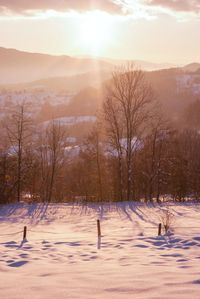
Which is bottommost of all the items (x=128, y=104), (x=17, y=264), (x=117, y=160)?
(x=17, y=264)

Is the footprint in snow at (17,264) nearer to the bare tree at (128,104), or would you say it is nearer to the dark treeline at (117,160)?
the dark treeline at (117,160)

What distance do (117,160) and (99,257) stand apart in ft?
106

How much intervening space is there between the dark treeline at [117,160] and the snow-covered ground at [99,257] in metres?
11.3

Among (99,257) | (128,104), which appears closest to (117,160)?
(128,104)

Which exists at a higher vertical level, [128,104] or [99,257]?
[128,104]

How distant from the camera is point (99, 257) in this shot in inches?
525

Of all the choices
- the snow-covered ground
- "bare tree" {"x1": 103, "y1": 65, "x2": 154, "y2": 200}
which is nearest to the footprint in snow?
the snow-covered ground

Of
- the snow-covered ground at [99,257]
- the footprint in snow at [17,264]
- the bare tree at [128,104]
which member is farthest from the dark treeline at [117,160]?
the footprint in snow at [17,264]

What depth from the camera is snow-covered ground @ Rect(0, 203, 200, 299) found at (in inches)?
323

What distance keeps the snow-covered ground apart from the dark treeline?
11.3 metres

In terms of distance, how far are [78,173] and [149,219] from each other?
29334mm

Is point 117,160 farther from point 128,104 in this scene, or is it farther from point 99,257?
point 99,257

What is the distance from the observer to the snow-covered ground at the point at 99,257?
323 inches

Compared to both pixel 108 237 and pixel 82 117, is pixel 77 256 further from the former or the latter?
pixel 82 117
